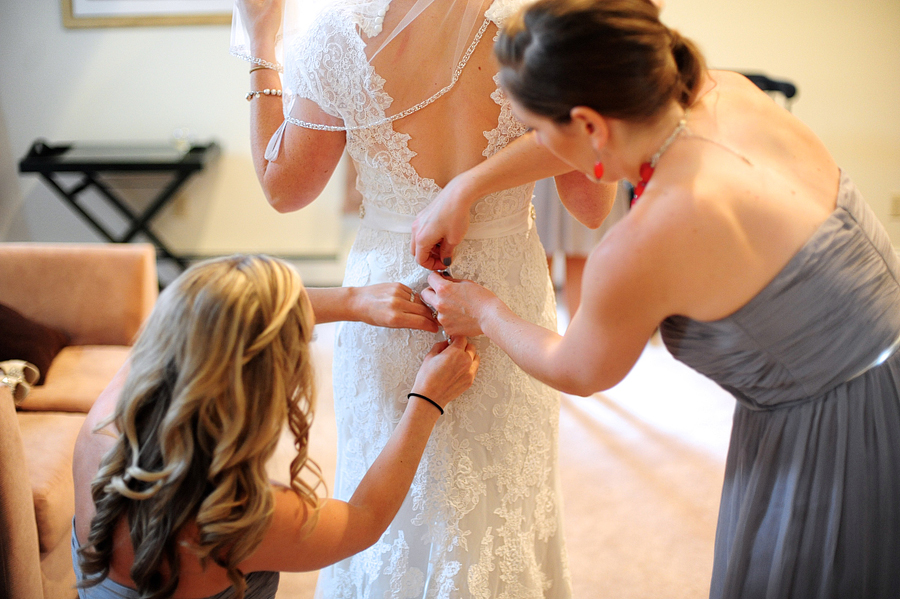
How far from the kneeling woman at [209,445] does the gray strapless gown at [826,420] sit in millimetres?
543

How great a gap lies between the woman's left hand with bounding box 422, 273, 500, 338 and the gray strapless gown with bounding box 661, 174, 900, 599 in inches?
11.9

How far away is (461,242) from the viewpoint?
4.13 feet

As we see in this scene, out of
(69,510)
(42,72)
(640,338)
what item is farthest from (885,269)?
(42,72)

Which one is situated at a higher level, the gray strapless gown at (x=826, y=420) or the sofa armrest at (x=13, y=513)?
the gray strapless gown at (x=826, y=420)

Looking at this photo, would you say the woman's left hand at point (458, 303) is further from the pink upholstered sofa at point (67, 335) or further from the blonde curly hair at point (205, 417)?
the pink upholstered sofa at point (67, 335)

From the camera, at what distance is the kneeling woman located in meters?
0.89

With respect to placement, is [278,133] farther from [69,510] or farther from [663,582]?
[663,582]

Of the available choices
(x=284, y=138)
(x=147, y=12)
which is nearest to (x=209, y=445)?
(x=284, y=138)

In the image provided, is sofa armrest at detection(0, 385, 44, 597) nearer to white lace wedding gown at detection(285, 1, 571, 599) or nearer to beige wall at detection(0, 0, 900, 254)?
white lace wedding gown at detection(285, 1, 571, 599)

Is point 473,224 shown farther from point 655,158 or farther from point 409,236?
point 655,158

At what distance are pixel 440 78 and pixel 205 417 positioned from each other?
603 mm

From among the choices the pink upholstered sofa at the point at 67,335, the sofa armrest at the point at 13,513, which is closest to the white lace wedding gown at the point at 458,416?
the sofa armrest at the point at 13,513

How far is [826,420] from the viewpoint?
3.26 feet

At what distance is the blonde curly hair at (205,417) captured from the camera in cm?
88
